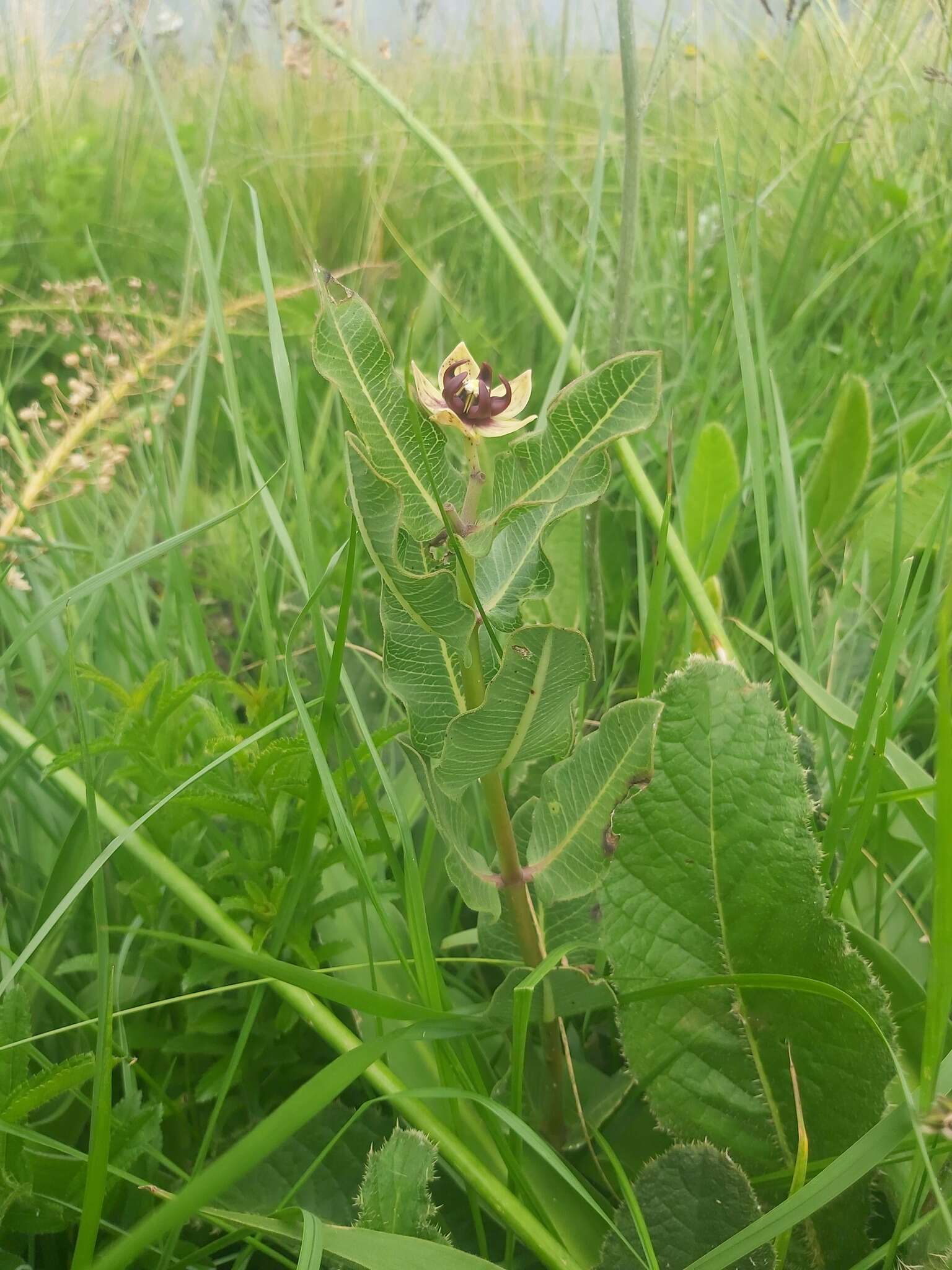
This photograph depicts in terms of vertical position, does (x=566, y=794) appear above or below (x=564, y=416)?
below

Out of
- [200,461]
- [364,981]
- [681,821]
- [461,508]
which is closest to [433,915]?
[364,981]

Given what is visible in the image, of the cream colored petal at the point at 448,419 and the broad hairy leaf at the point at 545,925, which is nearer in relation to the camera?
the cream colored petal at the point at 448,419

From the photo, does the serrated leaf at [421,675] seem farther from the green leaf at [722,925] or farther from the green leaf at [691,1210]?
the green leaf at [691,1210]

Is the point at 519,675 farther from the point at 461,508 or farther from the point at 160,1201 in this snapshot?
the point at 160,1201

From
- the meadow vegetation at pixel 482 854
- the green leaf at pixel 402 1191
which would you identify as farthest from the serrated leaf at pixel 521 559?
the green leaf at pixel 402 1191

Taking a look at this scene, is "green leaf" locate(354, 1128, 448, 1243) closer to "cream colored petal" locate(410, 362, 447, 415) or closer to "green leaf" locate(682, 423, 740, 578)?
"cream colored petal" locate(410, 362, 447, 415)
